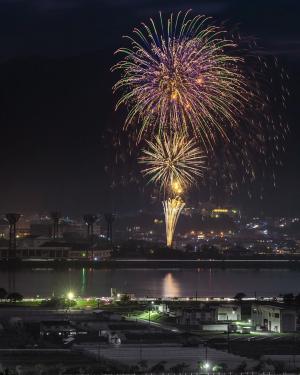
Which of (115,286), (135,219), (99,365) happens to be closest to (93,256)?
(115,286)

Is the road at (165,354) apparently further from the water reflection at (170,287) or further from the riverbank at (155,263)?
the riverbank at (155,263)

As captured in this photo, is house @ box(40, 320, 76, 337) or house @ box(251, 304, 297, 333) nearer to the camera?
house @ box(40, 320, 76, 337)

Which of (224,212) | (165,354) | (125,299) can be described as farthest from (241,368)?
(224,212)

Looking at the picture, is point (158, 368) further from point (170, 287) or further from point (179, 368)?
point (170, 287)

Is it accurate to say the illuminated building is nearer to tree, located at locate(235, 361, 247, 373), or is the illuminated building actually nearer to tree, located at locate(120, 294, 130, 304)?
tree, located at locate(120, 294, 130, 304)

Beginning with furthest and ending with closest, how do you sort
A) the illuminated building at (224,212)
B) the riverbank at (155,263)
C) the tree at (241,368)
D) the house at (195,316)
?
the illuminated building at (224,212), the riverbank at (155,263), the house at (195,316), the tree at (241,368)

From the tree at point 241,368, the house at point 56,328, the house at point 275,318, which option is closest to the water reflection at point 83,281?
the house at point 275,318

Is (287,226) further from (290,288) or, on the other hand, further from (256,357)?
(256,357)

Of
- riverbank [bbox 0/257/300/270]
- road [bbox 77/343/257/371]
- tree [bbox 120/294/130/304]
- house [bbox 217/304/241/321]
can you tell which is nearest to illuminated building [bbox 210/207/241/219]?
riverbank [bbox 0/257/300/270]
